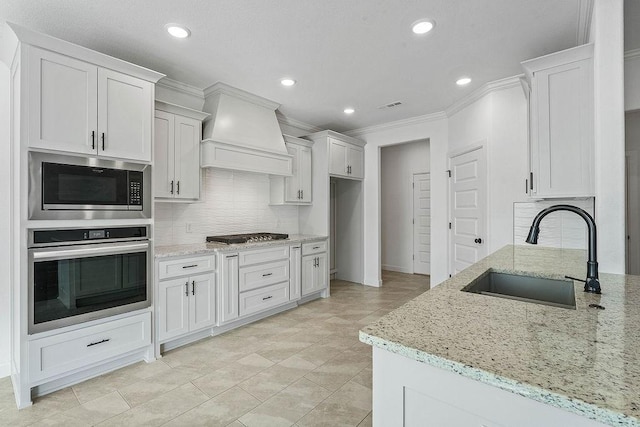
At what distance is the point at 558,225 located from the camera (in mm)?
3053

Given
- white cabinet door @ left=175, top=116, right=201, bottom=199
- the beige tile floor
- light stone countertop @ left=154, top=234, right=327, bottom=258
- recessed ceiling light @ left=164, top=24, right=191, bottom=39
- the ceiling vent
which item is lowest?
the beige tile floor

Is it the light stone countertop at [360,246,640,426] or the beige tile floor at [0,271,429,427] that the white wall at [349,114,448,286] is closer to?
the beige tile floor at [0,271,429,427]

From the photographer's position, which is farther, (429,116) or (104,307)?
(429,116)

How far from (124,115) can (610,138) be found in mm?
3249

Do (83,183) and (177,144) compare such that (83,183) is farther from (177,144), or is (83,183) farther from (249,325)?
(249,325)

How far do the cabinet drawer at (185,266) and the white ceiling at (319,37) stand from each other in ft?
6.07

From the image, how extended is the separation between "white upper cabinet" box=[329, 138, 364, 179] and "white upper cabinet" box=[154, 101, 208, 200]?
2042mm

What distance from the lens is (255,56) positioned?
2832mm

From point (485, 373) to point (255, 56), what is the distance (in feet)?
9.66

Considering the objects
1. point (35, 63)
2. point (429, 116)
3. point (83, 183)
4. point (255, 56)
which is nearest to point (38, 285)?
point (83, 183)

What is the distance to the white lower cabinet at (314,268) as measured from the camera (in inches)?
168

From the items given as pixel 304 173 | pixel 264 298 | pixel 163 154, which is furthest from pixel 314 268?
pixel 163 154

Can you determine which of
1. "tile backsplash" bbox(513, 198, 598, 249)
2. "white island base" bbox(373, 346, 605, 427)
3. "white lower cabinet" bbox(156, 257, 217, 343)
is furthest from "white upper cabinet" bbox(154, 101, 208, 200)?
"tile backsplash" bbox(513, 198, 598, 249)

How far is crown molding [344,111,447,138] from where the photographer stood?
4587 millimetres
